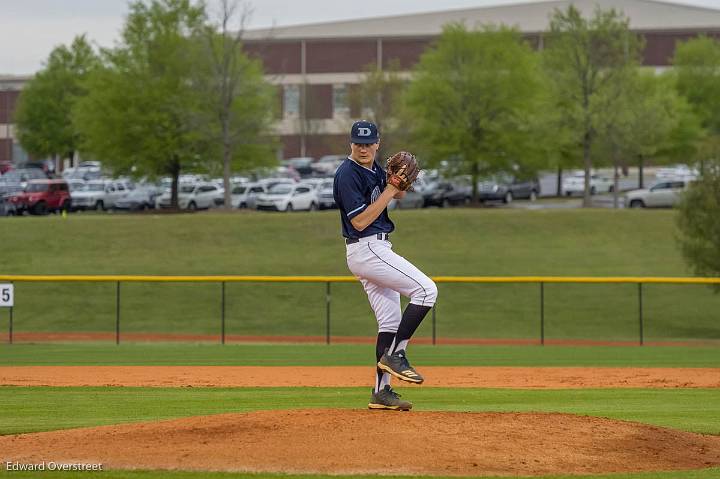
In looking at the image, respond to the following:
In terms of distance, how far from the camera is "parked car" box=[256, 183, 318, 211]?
56688 mm

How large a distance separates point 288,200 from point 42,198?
11614 millimetres

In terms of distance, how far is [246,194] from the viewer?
5991 cm

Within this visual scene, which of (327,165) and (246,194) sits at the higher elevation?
(327,165)

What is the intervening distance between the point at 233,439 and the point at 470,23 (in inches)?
3121

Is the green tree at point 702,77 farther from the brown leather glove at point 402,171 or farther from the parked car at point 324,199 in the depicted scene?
the brown leather glove at point 402,171

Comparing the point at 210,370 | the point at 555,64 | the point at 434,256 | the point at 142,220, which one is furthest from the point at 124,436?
the point at 555,64

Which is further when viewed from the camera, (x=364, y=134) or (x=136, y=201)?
(x=136, y=201)

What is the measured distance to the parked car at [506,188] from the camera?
61444mm

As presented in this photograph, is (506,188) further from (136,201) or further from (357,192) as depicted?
(357,192)

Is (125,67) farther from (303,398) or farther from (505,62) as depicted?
(303,398)

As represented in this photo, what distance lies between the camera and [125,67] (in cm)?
5616

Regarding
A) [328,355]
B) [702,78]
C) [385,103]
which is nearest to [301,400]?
[328,355]

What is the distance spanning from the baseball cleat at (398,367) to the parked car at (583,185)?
6371cm

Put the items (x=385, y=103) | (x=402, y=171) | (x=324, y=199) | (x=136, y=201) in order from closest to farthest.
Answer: (x=402, y=171)
(x=324, y=199)
(x=136, y=201)
(x=385, y=103)
